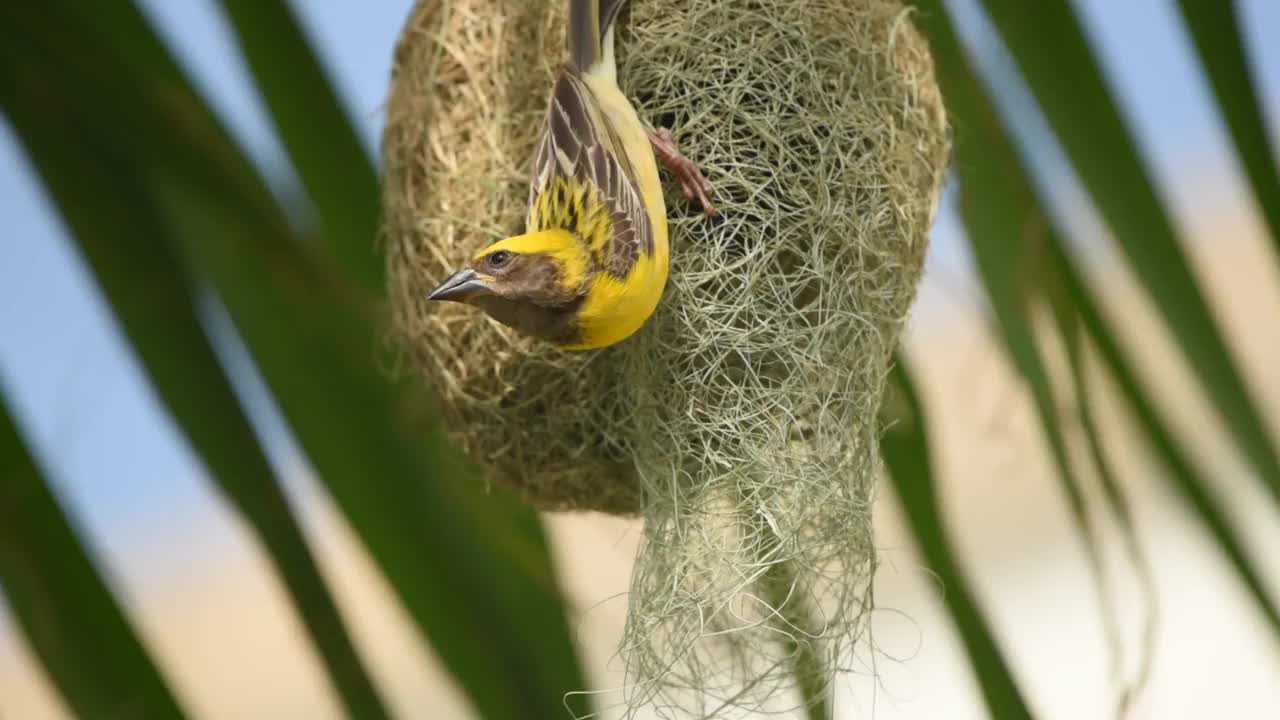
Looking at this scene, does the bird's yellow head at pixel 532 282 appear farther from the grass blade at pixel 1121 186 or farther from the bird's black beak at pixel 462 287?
the grass blade at pixel 1121 186

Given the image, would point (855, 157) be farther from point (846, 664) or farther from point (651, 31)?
point (846, 664)

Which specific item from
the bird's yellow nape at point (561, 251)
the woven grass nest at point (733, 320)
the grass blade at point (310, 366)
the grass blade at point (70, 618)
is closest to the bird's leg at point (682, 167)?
the woven grass nest at point (733, 320)

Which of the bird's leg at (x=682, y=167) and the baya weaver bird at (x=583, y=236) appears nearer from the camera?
the baya weaver bird at (x=583, y=236)

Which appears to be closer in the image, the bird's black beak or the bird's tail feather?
the bird's black beak

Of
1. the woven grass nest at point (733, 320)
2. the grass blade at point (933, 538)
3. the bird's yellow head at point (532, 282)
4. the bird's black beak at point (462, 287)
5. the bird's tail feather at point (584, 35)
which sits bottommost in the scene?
the grass blade at point (933, 538)

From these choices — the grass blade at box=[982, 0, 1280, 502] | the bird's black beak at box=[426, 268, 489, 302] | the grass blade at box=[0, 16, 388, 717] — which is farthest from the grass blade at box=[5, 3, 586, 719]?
the grass blade at box=[982, 0, 1280, 502]

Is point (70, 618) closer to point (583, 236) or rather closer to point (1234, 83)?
point (583, 236)

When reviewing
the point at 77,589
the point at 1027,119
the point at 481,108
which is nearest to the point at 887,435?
the point at 1027,119

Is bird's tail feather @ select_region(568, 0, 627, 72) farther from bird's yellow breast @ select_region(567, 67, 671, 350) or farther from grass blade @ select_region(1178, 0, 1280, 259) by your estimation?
grass blade @ select_region(1178, 0, 1280, 259)
